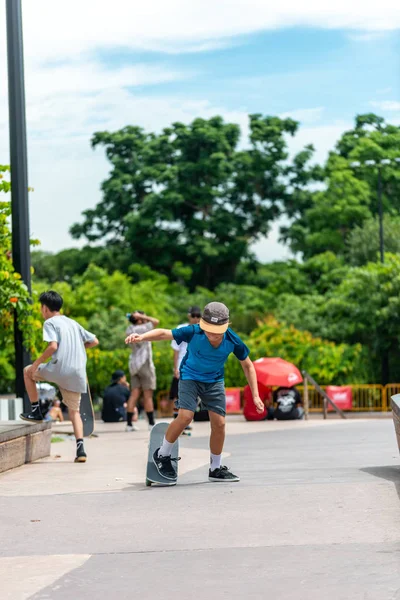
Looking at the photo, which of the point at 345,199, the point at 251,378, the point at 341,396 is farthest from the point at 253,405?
the point at 345,199

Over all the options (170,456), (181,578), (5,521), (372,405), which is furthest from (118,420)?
(372,405)

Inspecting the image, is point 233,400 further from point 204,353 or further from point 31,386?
point 204,353

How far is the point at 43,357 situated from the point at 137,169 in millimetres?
67617

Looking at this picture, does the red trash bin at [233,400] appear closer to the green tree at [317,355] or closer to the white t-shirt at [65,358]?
the green tree at [317,355]

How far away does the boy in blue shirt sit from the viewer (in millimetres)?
8734

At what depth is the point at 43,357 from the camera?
10.7 meters

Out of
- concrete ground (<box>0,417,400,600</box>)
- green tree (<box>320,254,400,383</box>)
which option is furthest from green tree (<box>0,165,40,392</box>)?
green tree (<box>320,254,400,383</box>)

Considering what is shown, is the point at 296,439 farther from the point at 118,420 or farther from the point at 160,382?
the point at 160,382

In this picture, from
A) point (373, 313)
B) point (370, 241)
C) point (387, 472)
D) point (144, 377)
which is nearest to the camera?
point (387, 472)

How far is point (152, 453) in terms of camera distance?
9.04 meters

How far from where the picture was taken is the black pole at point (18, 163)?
12.9 metres

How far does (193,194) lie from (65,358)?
6408cm

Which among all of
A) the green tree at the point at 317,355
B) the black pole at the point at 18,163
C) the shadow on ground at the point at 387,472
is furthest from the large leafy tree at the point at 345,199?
the shadow on ground at the point at 387,472

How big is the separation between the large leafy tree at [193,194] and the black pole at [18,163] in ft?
194
